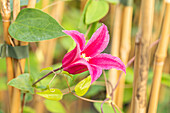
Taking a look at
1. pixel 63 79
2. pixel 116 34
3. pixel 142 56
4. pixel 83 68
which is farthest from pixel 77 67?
pixel 63 79

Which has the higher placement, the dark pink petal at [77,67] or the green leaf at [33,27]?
the green leaf at [33,27]

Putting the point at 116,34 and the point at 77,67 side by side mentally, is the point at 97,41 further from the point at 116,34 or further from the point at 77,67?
the point at 116,34

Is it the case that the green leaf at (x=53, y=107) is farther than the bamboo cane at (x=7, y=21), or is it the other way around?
the green leaf at (x=53, y=107)

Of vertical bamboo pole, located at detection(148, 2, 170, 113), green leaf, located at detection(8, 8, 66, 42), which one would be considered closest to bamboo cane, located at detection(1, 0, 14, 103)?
green leaf, located at detection(8, 8, 66, 42)

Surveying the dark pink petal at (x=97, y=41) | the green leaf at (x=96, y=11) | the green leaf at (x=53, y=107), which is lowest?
the green leaf at (x=53, y=107)

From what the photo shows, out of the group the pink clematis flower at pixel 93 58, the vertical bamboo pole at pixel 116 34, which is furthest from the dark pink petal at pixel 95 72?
the vertical bamboo pole at pixel 116 34

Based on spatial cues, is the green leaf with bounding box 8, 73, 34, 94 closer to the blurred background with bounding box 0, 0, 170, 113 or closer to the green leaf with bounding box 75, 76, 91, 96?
the green leaf with bounding box 75, 76, 91, 96

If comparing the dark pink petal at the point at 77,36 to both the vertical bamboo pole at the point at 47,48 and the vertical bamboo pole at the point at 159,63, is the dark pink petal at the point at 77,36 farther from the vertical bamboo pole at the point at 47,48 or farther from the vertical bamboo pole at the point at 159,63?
the vertical bamboo pole at the point at 47,48
